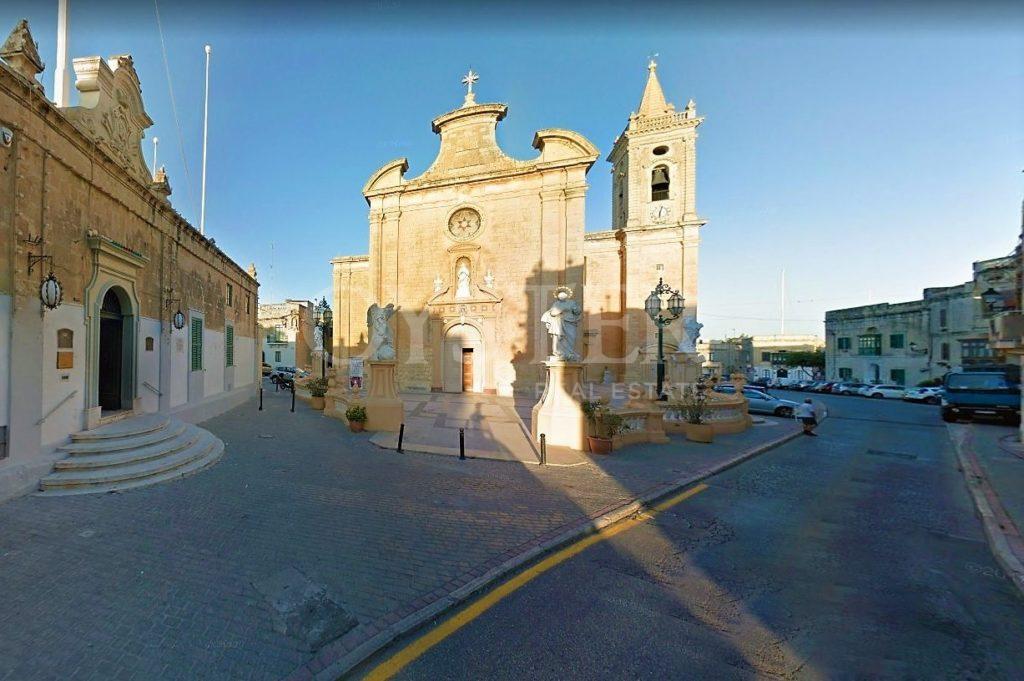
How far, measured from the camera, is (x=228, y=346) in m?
15.3

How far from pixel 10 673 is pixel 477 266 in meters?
21.5

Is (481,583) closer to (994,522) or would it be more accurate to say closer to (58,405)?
(994,522)

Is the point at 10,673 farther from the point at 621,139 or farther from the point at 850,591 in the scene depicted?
the point at 621,139

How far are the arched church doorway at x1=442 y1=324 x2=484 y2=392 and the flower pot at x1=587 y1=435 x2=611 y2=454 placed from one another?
44.7 ft

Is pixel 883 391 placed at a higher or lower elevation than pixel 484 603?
lower

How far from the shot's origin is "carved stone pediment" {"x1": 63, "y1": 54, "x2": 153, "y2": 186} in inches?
316

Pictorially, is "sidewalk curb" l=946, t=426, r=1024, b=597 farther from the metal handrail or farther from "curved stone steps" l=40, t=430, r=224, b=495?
the metal handrail

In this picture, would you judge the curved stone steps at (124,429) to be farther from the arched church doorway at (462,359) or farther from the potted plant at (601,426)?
the arched church doorway at (462,359)

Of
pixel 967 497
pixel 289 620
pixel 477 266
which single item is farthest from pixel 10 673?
pixel 477 266

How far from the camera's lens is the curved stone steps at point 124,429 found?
6.92m

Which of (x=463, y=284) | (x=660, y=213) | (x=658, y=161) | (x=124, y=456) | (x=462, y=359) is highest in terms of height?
(x=658, y=161)

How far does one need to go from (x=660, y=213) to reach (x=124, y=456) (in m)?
28.6

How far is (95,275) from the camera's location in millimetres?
7477

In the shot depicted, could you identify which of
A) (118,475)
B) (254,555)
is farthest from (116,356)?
(254,555)
